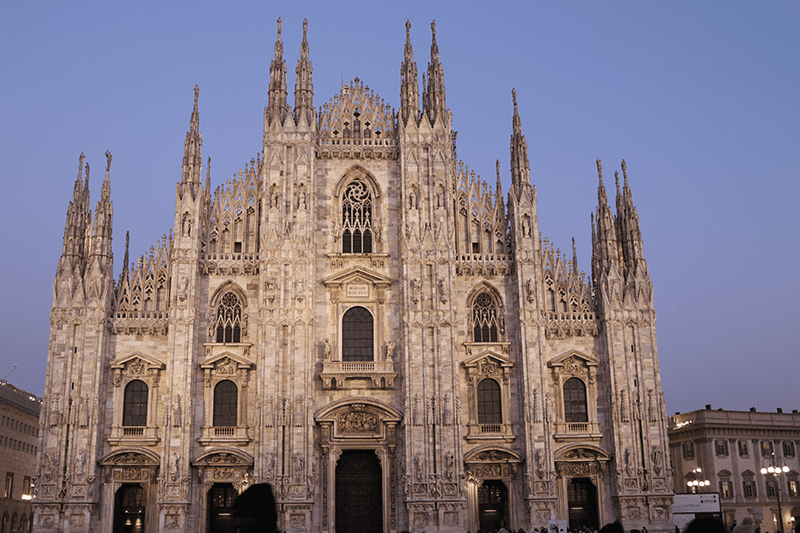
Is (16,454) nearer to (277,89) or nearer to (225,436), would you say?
(225,436)

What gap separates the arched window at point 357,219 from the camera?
42.6 m

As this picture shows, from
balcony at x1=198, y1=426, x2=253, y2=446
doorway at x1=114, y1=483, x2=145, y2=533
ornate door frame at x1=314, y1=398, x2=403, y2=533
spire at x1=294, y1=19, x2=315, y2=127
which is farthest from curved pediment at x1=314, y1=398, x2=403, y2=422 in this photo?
spire at x1=294, y1=19, x2=315, y2=127

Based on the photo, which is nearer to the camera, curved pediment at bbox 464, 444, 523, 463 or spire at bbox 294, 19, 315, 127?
curved pediment at bbox 464, 444, 523, 463

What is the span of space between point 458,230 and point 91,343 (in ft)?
60.3

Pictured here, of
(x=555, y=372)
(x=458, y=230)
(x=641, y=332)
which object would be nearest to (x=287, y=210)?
(x=458, y=230)

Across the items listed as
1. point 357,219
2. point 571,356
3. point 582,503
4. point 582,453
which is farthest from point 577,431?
point 357,219

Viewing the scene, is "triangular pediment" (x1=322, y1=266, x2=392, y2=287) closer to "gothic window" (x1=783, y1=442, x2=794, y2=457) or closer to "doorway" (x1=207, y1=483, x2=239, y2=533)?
"doorway" (x1=207, y1=483, x2=239, y2=533)

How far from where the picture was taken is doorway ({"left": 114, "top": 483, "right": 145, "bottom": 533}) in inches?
1513

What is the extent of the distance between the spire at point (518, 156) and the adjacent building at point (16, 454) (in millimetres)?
38850

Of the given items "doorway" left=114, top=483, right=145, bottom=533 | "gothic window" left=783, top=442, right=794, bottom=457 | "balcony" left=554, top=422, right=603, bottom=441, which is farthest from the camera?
"gothic window" left=783, top=442, right=794, bottom=457

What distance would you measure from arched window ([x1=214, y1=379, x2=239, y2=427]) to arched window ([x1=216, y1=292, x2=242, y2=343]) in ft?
7.08

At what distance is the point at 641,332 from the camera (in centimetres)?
4116

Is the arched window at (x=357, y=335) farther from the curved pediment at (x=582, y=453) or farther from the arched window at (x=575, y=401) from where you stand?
the curved pediment at (x=582, y=453)

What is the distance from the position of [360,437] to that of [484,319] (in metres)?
8.40
